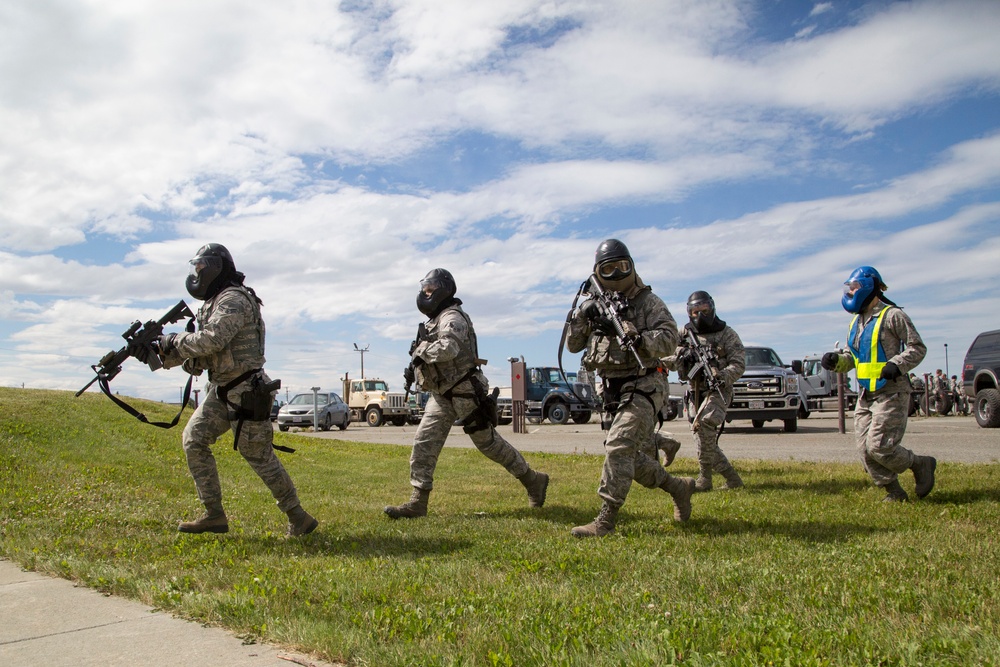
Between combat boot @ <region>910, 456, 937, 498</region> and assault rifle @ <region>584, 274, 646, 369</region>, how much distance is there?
2.73 metres

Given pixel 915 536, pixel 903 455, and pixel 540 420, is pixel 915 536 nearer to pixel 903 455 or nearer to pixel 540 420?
pixel 903 455

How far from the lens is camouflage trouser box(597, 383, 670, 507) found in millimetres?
5516

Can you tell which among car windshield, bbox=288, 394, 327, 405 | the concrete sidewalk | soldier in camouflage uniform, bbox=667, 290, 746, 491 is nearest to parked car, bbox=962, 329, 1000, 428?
soldier in camouflage uniform, bbox=667, 290, 746, 491

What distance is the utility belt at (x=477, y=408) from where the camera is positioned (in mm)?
6637

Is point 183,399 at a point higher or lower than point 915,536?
higher

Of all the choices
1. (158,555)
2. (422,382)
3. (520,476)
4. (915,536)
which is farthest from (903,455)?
(158,555)

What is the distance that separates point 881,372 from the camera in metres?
6.35

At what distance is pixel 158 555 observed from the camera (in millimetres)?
5113

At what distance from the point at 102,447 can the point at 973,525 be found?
10.6m

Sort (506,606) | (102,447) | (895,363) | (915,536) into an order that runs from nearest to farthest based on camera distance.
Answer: (506,606) → (915,536) → (895,363) → (102,447)

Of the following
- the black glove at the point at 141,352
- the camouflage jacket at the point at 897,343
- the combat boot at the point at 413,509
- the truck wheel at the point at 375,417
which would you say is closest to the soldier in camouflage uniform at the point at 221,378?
the black glove at the point at 141,352

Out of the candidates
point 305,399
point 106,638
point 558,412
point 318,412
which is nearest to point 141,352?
point 106,638

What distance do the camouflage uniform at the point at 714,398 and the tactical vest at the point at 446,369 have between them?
222 centimetres

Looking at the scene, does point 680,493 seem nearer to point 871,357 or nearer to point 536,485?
point 536,485
